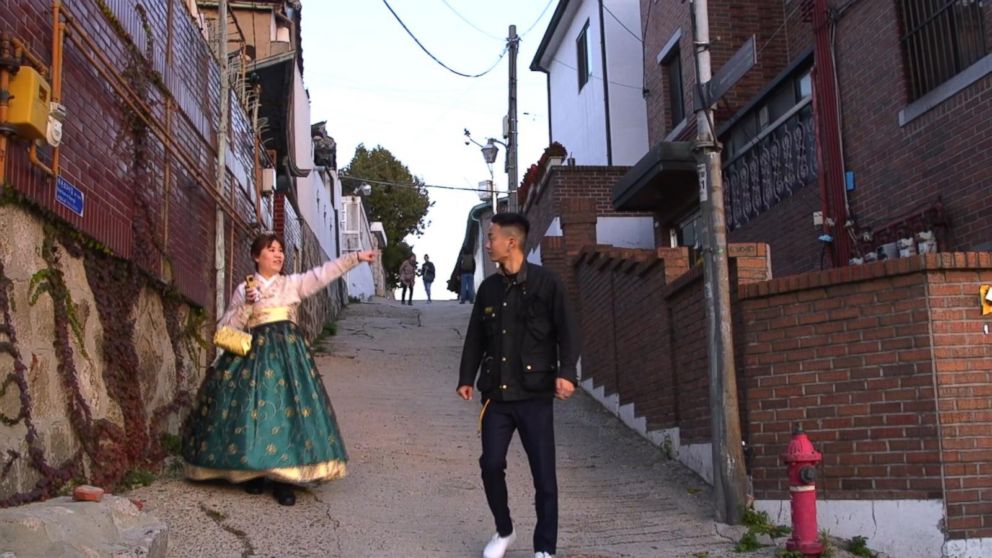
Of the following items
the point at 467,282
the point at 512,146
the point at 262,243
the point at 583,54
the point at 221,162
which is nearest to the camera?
the point at 262,243

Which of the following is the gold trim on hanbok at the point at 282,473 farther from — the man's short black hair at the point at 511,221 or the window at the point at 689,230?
the window at the point at 689,230

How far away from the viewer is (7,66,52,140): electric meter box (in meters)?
5.28

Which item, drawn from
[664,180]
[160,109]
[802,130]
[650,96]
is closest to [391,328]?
[650,96]

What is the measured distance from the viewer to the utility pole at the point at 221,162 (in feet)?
32.8

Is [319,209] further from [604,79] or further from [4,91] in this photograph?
[4,91]

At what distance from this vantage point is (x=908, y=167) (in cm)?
940

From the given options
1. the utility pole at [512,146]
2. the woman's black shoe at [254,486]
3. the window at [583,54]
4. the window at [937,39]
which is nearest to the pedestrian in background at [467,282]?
the window at [583,54]

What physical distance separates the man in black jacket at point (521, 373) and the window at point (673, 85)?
1139 centimetres

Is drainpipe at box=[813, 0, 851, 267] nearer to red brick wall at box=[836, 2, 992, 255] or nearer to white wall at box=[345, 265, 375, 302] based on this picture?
red brick wall at box=[836, 2, 992, 255]

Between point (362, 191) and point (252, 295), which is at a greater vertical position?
point (362, 191)

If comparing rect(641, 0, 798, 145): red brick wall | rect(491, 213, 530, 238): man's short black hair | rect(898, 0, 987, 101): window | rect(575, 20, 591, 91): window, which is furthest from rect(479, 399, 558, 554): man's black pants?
rect(575, 20, 591, 91): window

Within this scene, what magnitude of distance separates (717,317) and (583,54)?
15373mm

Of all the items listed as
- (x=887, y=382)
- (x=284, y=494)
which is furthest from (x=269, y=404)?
(x=887, y=382)

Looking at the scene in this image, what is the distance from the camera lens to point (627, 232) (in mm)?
16812
